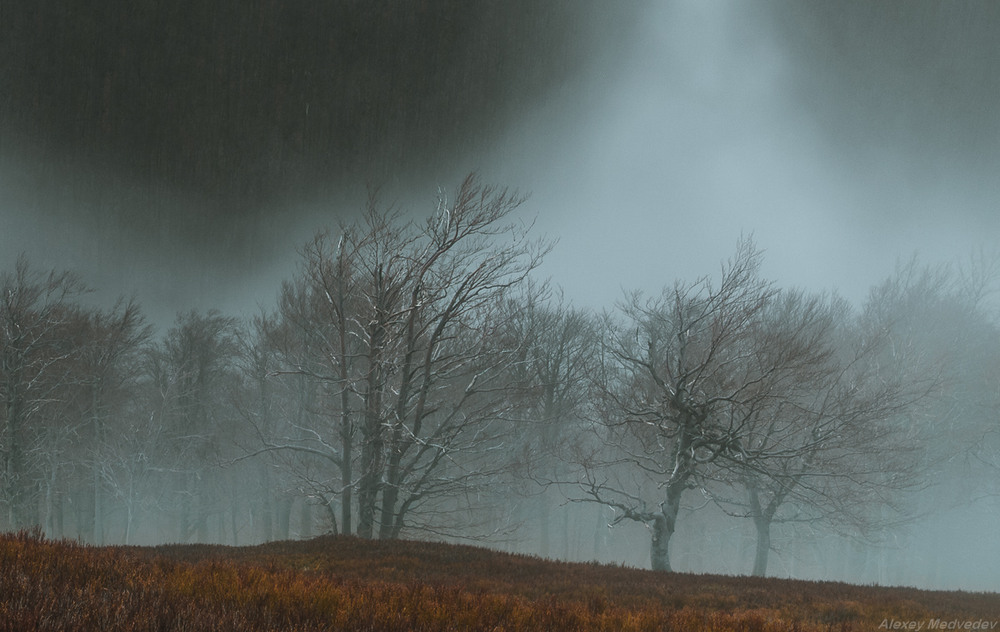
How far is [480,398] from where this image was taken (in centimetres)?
2300

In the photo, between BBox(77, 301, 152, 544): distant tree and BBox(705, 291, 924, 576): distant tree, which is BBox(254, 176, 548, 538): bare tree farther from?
BBox(77, 301, 152, 544): distant tree

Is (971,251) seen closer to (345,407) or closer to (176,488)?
(345,407)

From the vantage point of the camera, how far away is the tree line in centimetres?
1609

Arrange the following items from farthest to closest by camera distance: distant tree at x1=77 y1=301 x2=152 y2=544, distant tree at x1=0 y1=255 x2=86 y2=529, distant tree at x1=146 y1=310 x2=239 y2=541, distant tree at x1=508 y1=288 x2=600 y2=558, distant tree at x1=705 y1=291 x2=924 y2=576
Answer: distant tree at x1=146 y1=310 x2=239 y2=541, distant tree at x1=508 y1=288 x2=600 y2=558, distant tree at x1=77 y1=301 x2=152 y2=544, distant tree at x1=0 y1=255 x2=86 y2=529, distant tree at x1=705 y1=291 x2=924 y2=576

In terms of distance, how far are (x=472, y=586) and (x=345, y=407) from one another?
9.01 meters

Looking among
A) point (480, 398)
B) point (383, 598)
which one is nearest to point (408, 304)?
point (480, 398)

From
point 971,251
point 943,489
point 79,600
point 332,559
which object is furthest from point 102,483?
point 971,251

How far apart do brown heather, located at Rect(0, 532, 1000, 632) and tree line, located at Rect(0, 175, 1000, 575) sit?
4.79 meters

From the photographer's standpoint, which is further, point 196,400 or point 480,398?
point 196,400

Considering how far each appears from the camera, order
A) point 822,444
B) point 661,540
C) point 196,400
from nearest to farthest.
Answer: point 661,540
point 822,444
point 196,400

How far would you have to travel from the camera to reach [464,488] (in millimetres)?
17422

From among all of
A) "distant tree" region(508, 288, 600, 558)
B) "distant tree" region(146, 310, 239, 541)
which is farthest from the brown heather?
"distant tree" region(146, 310, 239, 541)

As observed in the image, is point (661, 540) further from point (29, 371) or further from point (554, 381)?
point (29, 371)

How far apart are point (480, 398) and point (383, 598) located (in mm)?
17696
